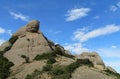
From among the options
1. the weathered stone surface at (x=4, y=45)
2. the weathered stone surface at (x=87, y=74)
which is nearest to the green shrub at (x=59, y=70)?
the weathered stone surface at (x=87, y=74)

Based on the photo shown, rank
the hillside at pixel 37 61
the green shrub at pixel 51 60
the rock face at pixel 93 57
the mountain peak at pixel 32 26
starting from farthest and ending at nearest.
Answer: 1. the rock face at pixel 93 57
2. the mountain peak at pixel 32 26
3. the green shrub at pixel 51 60
4. the hillside at pixel 37 61

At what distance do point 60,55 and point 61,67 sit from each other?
18.7 m

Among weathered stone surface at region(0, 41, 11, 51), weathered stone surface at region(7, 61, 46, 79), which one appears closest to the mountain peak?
weathered stone surface at region(0, 41, 11, 51)

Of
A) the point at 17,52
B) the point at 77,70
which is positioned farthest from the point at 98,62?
the point at 77,70

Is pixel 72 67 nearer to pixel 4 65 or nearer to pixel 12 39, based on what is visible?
pixel 4 65

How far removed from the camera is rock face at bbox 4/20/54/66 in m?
95.9

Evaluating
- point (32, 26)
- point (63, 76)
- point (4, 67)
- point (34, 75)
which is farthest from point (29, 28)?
point (63, 76)

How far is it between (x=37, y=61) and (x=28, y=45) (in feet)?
38.9

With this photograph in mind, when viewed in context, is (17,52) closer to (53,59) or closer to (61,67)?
(53,59)

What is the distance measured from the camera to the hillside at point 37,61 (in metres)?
77.1

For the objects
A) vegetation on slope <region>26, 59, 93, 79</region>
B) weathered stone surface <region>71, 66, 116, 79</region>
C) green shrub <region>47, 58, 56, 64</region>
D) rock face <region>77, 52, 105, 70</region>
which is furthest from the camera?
rock face <region>77, 52, 105, 70</region>

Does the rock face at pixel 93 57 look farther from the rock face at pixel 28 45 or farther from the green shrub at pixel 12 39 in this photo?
the green shrub at pixel 12 39

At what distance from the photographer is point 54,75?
253 feet

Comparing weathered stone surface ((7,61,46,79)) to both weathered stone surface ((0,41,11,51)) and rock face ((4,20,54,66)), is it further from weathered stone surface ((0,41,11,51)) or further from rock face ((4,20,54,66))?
weathered stone surface ((0,41,11,51))
